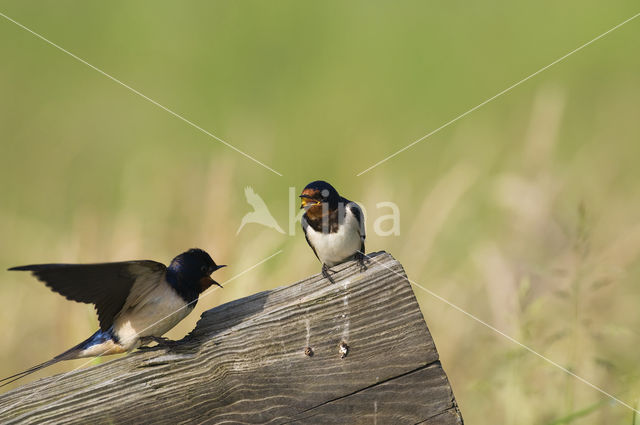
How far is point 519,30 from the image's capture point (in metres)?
7.27

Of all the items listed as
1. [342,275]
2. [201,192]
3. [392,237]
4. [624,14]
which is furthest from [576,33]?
[342,275]

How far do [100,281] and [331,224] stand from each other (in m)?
1.43

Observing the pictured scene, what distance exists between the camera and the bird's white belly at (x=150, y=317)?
2191 millimetres

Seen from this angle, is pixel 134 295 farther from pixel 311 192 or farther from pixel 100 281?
pixel 311 192

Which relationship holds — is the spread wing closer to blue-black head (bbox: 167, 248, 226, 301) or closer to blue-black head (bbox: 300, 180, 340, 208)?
blue-black head (bbox: 167, 248, 226, 301)

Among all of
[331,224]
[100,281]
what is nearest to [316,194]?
[331,224]

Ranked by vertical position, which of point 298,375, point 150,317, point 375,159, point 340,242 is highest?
point 375,159

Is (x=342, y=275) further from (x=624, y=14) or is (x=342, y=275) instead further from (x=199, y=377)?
(x=624, y=14)

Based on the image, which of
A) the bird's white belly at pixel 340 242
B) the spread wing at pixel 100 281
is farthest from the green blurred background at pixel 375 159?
the spread wing at pixel 100 281

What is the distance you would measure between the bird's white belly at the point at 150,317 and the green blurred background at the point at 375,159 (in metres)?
1.09

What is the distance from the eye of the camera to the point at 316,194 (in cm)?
324

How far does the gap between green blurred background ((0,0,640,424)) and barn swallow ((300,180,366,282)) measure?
189 millimetres

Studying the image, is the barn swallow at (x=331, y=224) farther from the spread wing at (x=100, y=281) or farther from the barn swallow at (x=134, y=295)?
the spread wing at (x=100, y=281)

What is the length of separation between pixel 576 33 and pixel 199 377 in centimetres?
599
